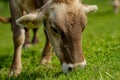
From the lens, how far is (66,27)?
266 inches

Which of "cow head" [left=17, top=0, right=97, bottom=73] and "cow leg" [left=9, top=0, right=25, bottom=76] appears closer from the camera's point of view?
"cow head" [left=17, top=0, right=97, bottom=73]

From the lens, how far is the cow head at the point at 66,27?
22.1ft

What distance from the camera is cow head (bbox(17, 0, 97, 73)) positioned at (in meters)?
6.73

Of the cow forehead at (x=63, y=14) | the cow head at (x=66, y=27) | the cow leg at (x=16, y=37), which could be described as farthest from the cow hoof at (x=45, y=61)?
the cow forehead at (x=63, y=14)

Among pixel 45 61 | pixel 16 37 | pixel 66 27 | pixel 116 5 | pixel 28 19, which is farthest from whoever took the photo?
pixel 116 5

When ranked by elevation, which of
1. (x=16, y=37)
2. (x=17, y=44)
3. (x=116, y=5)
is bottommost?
(x=116, y=5)

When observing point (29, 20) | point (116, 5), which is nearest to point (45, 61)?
point (29, 20)

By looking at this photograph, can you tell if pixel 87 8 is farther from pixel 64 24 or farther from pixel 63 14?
pixel 64 24

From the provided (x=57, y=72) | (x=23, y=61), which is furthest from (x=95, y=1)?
(x=57, y=72)

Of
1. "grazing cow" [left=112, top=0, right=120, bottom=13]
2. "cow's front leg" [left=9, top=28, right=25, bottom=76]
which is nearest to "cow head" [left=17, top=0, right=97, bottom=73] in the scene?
"cow's front leg" [left=9, top=28, right=25, bottom=76]

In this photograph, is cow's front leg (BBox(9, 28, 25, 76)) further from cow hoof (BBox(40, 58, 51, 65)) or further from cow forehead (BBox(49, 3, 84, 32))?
cow forehead (BBox(49, 3, 84, 32))

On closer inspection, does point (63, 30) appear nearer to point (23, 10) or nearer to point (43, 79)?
point (43, 79)

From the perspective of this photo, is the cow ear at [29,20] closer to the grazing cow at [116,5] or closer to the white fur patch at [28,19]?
the white fur patch at [28,19]

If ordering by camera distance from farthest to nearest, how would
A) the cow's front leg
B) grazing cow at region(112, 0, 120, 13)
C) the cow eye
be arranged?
grazing cow at region(112, 0, 120, 13) → the cow's front leg → the cow eye
